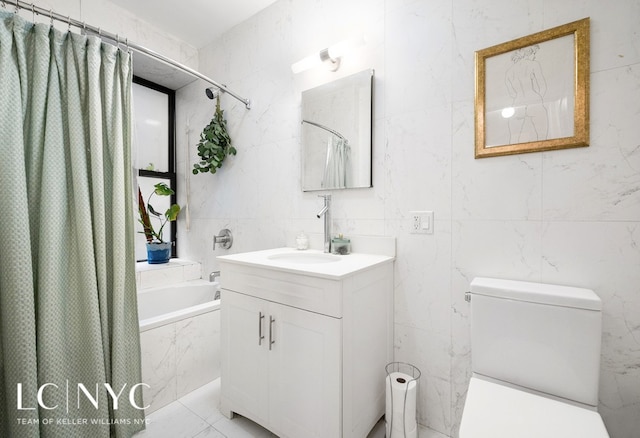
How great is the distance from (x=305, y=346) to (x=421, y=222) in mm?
798

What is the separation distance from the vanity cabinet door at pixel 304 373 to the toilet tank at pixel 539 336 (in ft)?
1.87

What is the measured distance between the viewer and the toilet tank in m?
0.93

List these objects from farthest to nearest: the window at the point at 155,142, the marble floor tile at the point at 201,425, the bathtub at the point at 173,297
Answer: the window at the point at 155,142 → the bathtub at the point at 173,297 → the marble floor tile at the point at 201,425

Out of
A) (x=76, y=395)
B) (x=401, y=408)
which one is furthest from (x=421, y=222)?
(x=76, y=395)

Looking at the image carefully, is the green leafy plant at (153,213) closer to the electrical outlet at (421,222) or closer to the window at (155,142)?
the window at (155,142)

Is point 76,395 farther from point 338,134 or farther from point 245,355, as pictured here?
point 338,134

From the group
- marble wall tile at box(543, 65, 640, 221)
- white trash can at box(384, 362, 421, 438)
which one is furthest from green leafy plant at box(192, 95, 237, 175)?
marble wall tile at box(543, 65, 640, 221)

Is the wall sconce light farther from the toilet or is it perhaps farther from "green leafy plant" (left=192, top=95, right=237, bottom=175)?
the toilet

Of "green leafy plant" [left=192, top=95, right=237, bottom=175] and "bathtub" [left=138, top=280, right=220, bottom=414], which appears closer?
"bathtub" [left=138, top=280, right=220, bottom=414]

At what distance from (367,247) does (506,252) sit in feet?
2.11

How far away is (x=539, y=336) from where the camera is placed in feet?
3.26

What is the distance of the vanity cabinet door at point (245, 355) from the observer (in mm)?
1315

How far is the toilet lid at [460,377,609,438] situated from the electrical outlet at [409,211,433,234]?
68cm

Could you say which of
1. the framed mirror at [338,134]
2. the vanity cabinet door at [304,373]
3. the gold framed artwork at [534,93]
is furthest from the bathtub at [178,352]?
the gold framed artwork at [534,93]
